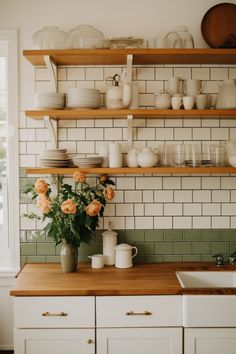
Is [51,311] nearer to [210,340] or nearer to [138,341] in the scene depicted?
[138,341]

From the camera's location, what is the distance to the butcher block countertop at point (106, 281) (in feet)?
9.05

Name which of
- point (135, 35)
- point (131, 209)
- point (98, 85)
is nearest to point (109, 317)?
point (131, 209)

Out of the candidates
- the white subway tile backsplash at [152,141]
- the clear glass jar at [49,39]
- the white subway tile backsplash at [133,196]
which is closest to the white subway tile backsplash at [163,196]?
the white subway tile backsplash at [152,141]

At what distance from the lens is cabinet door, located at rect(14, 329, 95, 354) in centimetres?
278

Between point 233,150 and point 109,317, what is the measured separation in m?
1.39

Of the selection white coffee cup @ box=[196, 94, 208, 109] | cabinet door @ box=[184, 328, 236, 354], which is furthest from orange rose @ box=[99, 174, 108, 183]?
cabinet door @ box=[184, 328, 236, 354]

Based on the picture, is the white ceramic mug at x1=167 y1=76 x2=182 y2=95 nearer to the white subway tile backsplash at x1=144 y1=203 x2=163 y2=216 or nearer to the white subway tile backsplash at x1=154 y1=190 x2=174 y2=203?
the white subway tile backsplash at x1=154 y1=190 x2=174 y2=203

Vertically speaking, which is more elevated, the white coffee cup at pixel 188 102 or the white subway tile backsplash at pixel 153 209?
the white coffee cup at pixel 188 102

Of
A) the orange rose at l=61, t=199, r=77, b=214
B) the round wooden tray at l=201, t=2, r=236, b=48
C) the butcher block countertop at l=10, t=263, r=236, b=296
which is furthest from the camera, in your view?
the round wooden tray at l=201, t=2, r=236, b=48

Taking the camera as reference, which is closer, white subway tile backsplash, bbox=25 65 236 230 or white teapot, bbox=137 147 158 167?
white teapot, bbox=137 147 158 167

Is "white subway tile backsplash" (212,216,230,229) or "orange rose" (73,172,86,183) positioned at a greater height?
"orange rose" (73,172,86,183)

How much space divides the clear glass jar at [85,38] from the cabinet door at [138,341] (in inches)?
73.2

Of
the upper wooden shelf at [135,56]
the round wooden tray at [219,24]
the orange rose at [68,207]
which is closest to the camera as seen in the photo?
the orange rose at [68,207]

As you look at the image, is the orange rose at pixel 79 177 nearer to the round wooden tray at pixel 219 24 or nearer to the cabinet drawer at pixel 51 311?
the cabinet drawer at pixel 51 311
